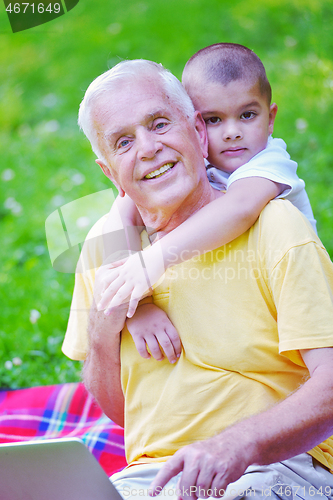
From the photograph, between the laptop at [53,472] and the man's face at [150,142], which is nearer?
the laptop at [53,472]

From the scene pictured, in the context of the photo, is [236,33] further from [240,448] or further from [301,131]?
[240,448]

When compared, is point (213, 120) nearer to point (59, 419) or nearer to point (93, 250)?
point (93, 250)

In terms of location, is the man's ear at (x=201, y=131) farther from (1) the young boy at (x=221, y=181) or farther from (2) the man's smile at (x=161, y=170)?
(2) the man's smile at (x=161, y=170)

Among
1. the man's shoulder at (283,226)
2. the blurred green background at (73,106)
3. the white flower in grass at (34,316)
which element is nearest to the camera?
the man's shoulder at (283,226)

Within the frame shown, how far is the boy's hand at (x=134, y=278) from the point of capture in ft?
5.45

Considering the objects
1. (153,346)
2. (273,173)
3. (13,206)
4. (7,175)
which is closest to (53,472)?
(153,346)

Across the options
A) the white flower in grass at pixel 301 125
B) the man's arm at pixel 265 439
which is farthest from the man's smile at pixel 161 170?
the white flower in grass at pixel 301 125

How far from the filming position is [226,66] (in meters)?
1.97

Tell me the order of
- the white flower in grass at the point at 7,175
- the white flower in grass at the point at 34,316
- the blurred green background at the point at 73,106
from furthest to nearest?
the white flower in grass at the point at 7,175 → the blurred green background at the point at 73,106 → the white flower in grass at the point at 34,316

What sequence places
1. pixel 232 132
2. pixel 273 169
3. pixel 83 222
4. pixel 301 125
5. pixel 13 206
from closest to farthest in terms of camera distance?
pixel 273 169 < pixel 232 132 < pixel 83 222 < pixel 301 125 < pixel 13 206

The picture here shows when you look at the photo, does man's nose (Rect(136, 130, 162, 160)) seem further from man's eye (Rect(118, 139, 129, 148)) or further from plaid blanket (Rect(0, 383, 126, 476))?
plaid blanket (Rect(0, 383, 126, 476))

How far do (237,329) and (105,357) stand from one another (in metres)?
0.53

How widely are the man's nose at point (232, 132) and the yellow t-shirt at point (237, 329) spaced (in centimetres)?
40

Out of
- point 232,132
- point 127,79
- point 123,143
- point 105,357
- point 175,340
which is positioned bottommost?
point 105,357
